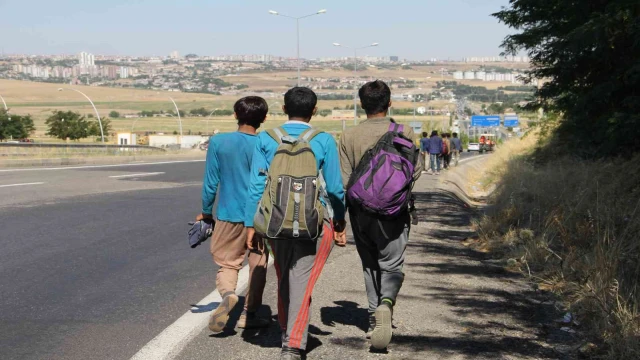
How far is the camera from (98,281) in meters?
8.75

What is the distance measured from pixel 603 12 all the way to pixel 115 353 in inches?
366

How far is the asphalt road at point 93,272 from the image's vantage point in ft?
21.0

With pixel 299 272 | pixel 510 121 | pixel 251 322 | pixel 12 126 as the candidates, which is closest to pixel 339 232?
pixel 299 272

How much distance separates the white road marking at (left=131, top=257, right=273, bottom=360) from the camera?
5840 mm

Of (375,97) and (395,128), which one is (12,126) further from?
(395,128)

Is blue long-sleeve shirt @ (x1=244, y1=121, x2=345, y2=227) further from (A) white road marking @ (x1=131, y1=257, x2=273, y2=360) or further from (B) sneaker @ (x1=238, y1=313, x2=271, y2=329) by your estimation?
(B) sneaker @ (x1=238, y1=313, x2=271, y2=329)

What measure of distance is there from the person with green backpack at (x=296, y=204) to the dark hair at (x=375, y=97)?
25.0 inches

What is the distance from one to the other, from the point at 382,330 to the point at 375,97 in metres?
1.61

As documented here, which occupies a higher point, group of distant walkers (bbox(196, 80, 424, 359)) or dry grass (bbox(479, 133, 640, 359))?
group of distant walkers (bbox(196, 80, 424, 359))

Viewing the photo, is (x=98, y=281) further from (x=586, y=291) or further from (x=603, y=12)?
(x=603, y=12)

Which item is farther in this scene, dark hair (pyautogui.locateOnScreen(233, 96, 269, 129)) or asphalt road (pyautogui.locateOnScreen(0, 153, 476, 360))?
dark hair (pyautogui.locateOnScreen(233, 96, 269, 129))

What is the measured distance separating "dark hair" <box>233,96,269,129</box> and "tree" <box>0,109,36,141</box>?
8044cm

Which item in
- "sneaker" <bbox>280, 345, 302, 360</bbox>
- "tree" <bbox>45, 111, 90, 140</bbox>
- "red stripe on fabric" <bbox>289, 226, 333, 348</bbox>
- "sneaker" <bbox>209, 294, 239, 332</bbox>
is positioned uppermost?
"red stripe on fabric" <bbox>289, 226, 333, 348</bbox>

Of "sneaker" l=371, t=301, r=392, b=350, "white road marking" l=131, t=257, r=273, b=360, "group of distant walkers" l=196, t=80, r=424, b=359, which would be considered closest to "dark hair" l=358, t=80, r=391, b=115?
"group of distant walkers" l=196, t=80, r=424, b=359
